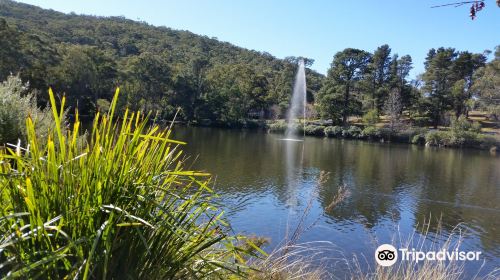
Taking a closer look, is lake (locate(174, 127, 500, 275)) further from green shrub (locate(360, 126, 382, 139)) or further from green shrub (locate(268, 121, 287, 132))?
green shrub (locate(268, 121, 287, 132))

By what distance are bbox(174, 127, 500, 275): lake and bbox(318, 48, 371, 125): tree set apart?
2308 cm

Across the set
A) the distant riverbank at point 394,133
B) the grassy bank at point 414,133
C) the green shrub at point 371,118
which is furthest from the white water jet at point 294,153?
the green shrub at point 371,118

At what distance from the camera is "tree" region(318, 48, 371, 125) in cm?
5531

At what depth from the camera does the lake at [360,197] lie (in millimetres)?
12134

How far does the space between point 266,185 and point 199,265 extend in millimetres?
16831

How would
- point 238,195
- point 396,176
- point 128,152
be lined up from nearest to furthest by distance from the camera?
point 128,152 < point 238,195 < point 396,176

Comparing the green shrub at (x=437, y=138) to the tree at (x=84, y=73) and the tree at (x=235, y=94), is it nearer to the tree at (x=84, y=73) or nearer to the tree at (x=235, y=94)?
the tree at (x=235, y=94)

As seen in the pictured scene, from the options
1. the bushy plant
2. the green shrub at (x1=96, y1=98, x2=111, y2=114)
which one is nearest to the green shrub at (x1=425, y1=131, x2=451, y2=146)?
the bushy plant

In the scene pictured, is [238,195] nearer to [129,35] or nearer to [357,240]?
[357,240]

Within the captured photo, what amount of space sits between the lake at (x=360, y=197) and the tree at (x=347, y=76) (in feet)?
75.7

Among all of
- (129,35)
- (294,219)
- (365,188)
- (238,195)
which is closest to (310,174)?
(365,188)

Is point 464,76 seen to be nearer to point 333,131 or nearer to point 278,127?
point 333,131

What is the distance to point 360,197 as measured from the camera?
59.2ft

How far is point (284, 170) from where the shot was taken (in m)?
23.3
